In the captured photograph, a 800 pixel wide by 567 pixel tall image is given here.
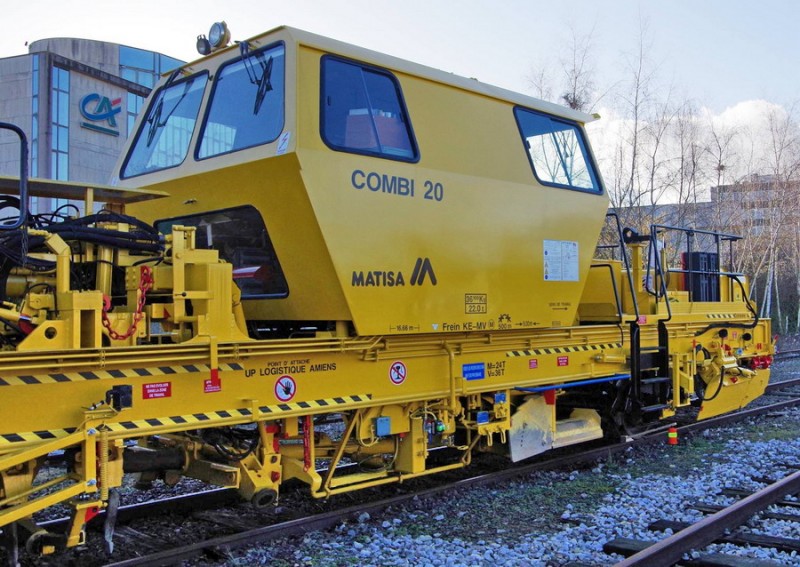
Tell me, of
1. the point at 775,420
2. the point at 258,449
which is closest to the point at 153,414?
the point at 258,449

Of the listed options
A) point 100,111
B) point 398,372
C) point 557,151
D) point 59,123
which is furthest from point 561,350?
point 100,111

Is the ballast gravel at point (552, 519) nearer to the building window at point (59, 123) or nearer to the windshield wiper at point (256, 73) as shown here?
the windshield wiper at point (256, 73)

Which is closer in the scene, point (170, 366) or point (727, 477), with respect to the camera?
point (170, 366)

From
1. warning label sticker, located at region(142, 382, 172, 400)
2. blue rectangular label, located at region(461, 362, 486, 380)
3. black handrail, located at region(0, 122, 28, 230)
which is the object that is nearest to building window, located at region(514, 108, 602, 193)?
blue rectangular label, located at region(461, 362, 486, 380)

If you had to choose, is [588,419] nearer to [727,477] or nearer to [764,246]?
[727,477]

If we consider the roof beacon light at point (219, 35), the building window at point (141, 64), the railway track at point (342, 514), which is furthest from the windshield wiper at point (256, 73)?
the building window at point (141, 64)

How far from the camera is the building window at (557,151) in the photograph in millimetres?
6434

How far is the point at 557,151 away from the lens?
676 cm

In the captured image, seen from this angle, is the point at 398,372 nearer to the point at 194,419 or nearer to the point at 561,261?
the point at 194,419

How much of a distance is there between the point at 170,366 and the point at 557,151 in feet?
→ 13.9

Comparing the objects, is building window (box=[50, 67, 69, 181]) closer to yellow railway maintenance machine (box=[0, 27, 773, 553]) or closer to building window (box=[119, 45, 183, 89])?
building window (box=[119, 45, 183, 89])

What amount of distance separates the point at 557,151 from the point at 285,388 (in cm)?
362

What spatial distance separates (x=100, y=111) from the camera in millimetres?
25984

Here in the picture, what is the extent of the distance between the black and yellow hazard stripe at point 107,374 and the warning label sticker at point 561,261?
3065mm
